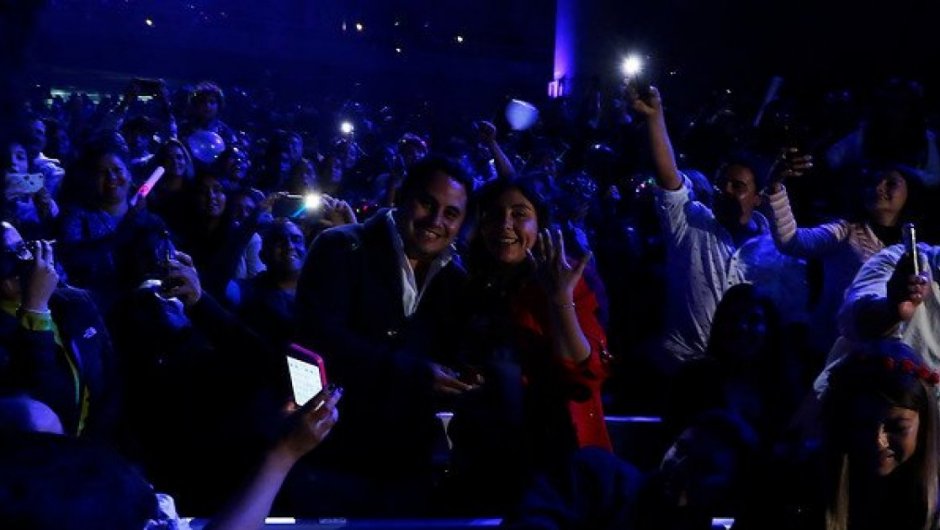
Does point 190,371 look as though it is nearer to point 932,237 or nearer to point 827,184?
point 932,237

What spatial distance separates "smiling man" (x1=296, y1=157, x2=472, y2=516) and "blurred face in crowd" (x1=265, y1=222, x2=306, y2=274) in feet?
3.27

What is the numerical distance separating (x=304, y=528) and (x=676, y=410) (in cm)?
147

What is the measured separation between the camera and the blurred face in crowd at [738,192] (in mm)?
4387

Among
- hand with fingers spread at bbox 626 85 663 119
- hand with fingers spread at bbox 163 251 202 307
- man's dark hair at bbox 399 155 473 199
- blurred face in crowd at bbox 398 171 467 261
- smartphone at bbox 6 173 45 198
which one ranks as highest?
hand with fingers spread at bbox 626 85 663 119

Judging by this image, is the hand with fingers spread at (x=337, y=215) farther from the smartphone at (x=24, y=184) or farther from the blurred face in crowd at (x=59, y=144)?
the blurred face in crowd at (x=59, y=144)

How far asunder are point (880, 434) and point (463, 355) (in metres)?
1.23

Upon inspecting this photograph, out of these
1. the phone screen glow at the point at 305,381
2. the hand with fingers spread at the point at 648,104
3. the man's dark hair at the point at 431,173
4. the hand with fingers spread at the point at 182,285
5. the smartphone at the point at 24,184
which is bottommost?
the hand with fingers spread at the point at 182,285

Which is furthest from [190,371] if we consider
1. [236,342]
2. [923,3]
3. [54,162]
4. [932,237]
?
[923,3]

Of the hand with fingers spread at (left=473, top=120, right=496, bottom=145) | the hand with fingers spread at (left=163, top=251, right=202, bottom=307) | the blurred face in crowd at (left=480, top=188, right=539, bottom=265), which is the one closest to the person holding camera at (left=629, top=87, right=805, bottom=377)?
the blurred face in crowd at (left=480, top=188, right=539, bottom=265)

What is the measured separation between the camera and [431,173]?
3154 millimetres

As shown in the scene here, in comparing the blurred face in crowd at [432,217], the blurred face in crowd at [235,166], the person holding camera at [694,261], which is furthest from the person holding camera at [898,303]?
the blurred face in crowd at [235,166]

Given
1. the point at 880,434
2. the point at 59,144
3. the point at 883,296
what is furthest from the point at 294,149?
the point at 880,434

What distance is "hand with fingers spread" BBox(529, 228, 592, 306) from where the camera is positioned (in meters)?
2.86

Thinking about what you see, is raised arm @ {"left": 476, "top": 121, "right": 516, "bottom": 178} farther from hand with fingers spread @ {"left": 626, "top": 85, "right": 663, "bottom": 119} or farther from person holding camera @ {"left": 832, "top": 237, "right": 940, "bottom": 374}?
person holding camera @ {"left": 832, "top": 237, "right": 940, "bottom": 374}
